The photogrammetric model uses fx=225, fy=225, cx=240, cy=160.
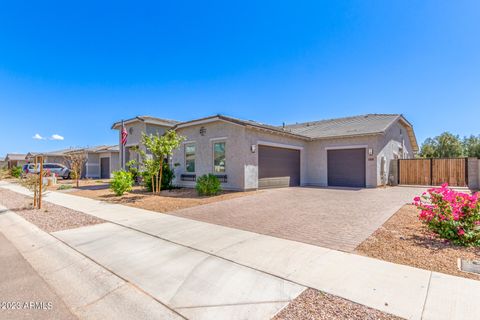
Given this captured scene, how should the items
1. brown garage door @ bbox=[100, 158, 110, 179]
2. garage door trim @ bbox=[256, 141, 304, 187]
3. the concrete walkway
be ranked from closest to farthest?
the concrete walkway < garage door trim @ bbox=[256, 141, 304, 187] < brown garage door @ bbox=[100, 158, 110, 179]

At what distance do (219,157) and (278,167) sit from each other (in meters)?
3.94

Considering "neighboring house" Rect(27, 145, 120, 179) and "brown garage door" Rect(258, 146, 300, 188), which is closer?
"brown garage door" Rect(258, 146, 300, 188)

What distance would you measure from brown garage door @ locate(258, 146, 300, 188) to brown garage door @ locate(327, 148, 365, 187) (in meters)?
2.39

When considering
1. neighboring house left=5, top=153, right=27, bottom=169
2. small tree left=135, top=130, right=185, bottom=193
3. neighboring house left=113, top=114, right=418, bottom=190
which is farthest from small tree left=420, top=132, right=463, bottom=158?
neighboring house left=5, top=153, right=27, bottom=169

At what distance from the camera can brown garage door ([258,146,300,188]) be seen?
13469mm

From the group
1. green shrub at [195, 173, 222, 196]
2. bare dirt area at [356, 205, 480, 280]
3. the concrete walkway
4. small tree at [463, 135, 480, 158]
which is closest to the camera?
the concrete walkway

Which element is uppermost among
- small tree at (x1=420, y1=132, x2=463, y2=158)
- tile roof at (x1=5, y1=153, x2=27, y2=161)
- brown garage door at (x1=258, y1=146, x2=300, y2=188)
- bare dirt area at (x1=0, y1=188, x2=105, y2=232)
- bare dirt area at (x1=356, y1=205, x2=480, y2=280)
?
small tree at (x1=420, y1=132, x2=463, y2=158)

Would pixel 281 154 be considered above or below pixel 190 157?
above

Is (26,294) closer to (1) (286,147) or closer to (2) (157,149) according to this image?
(2) (157,149)

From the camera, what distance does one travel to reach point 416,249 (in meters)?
4.35

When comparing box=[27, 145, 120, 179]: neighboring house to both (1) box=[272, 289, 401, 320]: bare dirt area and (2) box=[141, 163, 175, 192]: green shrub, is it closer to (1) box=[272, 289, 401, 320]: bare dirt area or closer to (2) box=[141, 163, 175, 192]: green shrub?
(2) box=[141, 163, 175, 192]: green shrub

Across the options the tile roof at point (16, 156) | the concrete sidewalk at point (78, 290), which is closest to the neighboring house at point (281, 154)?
the concrete sidewalk at point (78, 290)

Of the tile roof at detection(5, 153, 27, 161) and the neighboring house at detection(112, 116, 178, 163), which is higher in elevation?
the neighboring house at detection(112, 116, 178, 163)

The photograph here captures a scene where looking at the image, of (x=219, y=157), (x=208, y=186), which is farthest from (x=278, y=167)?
(x=208, y=186)
